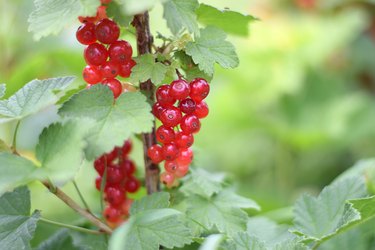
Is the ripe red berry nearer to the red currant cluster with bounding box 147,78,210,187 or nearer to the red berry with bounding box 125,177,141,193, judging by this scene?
the red currant cluster with bounding box 147,78,210,187

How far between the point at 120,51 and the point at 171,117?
110 mm

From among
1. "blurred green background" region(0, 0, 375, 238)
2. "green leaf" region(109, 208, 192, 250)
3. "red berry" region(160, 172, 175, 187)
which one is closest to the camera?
"green leaf" region(109, 208, 192, 250)

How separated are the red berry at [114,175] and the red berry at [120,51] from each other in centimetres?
20

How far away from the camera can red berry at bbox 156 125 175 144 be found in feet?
2.69

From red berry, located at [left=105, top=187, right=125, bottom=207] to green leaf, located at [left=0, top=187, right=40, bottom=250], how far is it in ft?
0.43

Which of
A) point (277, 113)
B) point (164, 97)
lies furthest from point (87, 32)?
point (277, 113)

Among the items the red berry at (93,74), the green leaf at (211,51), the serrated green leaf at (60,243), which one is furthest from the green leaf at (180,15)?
the serrated green leaf at (60,243)

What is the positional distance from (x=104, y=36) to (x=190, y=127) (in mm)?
164

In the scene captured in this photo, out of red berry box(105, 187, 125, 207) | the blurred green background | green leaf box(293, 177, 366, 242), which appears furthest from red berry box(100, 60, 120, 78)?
the blurred green background

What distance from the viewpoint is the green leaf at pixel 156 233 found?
2.55ft

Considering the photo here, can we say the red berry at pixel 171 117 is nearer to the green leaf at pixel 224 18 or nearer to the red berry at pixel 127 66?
the red berry at pixel 127 66

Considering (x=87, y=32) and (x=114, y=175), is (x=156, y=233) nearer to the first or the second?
(x=114, y=175)

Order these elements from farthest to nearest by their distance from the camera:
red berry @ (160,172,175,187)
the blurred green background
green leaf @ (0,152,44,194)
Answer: the blurred green background
red berry @ (160,172,175,187)
green leaf @ (0,152,44,194)

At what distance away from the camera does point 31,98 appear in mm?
779
